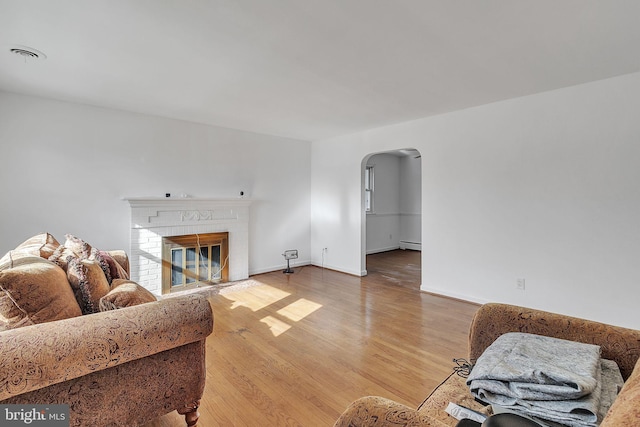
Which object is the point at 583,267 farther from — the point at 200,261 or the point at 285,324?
the point at 200,261

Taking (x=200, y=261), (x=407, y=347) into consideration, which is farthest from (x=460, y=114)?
(x=200, y=261)

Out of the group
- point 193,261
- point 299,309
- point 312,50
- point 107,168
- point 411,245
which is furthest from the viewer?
point 411,245

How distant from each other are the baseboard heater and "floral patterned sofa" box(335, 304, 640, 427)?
256 inches

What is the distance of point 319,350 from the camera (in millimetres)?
2512

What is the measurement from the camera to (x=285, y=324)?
304 centimetres

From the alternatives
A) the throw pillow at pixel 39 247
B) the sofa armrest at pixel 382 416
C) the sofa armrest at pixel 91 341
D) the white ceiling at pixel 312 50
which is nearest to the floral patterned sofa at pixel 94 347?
the sofa armrest at pixel 91 341

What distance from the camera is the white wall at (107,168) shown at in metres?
3.20

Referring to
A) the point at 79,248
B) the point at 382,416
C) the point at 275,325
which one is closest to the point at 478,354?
the point at 382,416

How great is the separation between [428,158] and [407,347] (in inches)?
100.0

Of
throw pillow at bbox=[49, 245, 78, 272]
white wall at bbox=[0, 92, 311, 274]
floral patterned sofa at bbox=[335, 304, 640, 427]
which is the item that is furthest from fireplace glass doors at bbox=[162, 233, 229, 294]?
floral patterned sofa at bbox=[335, 304, 640, 427]

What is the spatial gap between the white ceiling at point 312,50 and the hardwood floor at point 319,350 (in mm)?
2390

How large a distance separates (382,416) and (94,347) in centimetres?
112

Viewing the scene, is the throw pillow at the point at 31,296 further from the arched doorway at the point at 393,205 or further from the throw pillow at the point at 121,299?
the arched doorway at the point at 393,205

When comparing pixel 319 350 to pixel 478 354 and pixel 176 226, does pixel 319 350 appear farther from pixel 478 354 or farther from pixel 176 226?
pixel 176 226
